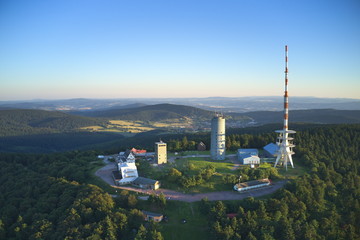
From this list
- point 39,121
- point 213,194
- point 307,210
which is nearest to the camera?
point 307,210

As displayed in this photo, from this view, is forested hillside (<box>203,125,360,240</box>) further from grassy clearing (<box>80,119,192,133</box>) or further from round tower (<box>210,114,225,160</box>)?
grassy clearing (<box>80,119,192,133</box>)

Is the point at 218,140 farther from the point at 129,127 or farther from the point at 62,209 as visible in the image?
the point at 129,127

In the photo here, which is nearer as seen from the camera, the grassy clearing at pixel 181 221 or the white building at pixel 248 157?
the grassy clearing at pixel 181 221

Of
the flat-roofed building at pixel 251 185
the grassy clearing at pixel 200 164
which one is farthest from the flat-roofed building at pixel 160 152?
the flat-roofed building at pixel 251 185

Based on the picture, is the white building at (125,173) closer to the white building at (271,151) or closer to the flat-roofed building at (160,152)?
the flat-roofed building at (160,152)

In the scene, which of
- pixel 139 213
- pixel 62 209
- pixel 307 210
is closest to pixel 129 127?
pixel 62 209

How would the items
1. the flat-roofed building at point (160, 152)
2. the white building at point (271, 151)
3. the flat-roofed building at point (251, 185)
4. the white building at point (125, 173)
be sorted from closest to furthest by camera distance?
the flat-roofed building at point (251, 185) < the white building at point (125, 173) < the flat-roofed building at point (160, 152) < the white building at point (271, 151)
